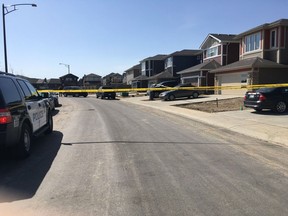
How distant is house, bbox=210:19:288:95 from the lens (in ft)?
103

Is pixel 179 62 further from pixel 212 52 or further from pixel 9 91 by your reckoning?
pixel 9 91

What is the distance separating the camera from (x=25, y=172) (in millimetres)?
6637

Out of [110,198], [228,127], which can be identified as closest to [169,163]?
[110,198]

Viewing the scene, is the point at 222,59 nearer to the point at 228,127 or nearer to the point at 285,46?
the point at 285,46

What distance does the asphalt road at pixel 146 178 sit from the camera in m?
4.75

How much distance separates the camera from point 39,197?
5188mm

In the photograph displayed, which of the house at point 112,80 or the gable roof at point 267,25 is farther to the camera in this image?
the house at point 112,80

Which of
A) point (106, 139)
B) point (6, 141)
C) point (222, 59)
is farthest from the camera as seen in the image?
point (222, 59)

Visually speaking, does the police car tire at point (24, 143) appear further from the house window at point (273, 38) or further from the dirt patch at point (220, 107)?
the house window at point (273, 38)

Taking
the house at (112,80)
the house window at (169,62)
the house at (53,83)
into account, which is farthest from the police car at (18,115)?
the house at (53,83)

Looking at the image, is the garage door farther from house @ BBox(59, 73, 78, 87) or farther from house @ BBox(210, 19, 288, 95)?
house @ BBox(59, 73, 78, 87)

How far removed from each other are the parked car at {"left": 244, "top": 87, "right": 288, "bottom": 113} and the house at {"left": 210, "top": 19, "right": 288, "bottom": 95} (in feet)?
39.4

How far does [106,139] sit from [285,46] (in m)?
26.5

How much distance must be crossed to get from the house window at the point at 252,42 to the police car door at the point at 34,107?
28354 mm
